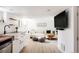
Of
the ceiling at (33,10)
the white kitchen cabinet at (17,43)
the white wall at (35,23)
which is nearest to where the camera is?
the white kitchen cabinet at (17,43)

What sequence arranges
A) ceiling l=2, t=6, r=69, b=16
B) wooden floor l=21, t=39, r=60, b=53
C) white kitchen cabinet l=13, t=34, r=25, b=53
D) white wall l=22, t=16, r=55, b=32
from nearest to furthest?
→ 1. white kitchen cabinet l=13, t=34, r=25, b=53
2. ceiling l=2, t=6, r=69, b=16
3. white wall l=22, t=16, r=55, b=32
4. wooden floor l=21, t=39, r=60, b=53

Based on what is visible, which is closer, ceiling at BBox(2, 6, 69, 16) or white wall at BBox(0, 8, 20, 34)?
white wall at BBox(0, 8, 20, 34)

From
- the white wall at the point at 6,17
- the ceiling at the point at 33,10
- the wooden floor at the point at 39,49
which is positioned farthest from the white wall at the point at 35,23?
the wooden floor at the point at 39,49

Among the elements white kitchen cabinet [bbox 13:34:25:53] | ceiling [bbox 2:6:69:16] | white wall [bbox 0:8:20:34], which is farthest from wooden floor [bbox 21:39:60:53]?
ceiling [bbox 2:6:69:16]

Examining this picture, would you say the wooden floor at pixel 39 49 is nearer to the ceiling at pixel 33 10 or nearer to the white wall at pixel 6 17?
the white wall at pixel 6 17

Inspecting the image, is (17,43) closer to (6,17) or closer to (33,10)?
(6,17)

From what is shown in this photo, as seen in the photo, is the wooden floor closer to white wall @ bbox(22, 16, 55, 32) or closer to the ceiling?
white wall @ bbox(22, 16, 55, 32)

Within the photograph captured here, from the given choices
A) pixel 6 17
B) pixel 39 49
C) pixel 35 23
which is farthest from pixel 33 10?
pixel 39 49

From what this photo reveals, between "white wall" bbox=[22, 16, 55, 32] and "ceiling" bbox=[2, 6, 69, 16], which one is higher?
"ceiling" bbox=[2, 6, 69, 16]
